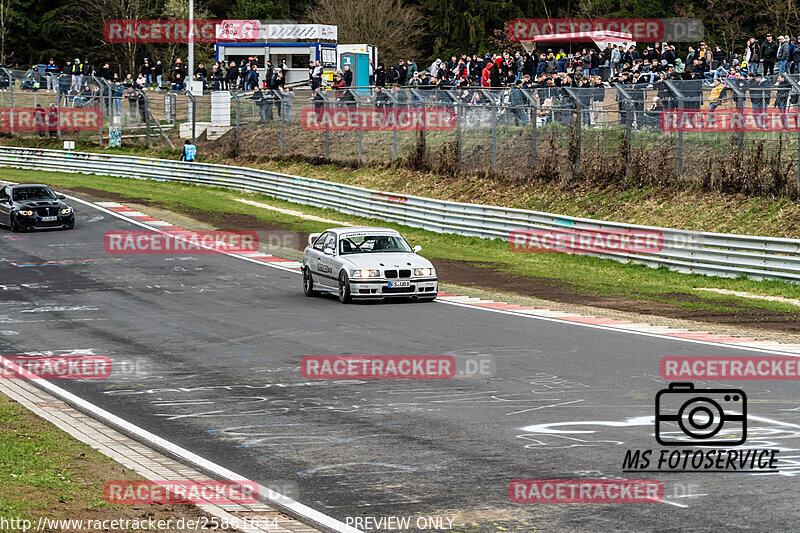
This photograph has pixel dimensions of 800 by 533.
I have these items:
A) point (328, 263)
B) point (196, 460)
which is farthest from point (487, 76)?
point (196, 460)

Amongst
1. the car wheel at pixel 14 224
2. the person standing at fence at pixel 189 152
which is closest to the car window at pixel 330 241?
the car wheel at pixel 14 224

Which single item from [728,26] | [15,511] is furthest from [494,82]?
[15,511]

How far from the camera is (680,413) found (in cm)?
1077

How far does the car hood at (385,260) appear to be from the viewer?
20.3 m

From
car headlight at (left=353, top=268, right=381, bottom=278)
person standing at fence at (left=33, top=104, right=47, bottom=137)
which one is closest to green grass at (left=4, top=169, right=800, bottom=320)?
car headlight at (left=353, top=268, right=381, bottom=278)

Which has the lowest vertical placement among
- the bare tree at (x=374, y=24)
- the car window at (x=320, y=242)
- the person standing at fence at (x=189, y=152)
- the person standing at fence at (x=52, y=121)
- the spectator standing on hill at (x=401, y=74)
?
the car window at (x=320, y=242)

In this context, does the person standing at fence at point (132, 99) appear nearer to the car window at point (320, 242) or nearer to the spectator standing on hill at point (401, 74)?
the spectator standing on hill at point (401, 74)

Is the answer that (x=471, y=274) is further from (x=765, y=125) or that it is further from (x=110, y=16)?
(x=110, y=16)

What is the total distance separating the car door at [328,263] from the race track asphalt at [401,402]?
528 millimetres

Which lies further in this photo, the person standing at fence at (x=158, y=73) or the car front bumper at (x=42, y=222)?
the person standing at fence at (x=158, y=73)

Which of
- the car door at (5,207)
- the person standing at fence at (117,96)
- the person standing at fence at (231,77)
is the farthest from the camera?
the person standing at fence at (117,96)

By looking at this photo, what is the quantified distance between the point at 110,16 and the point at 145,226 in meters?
54.1

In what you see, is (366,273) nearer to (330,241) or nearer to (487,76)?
(330,241)

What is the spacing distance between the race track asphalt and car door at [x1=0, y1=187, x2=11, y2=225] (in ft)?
36.0
